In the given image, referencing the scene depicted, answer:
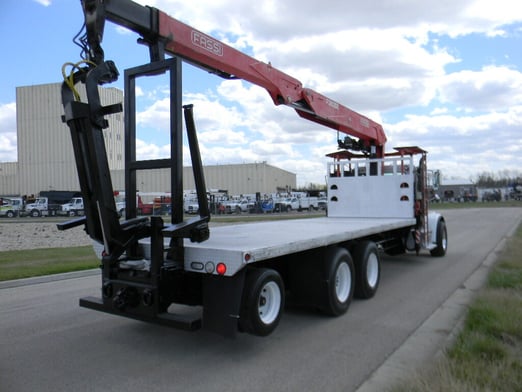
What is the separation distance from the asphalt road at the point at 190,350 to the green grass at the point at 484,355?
18.5 inches

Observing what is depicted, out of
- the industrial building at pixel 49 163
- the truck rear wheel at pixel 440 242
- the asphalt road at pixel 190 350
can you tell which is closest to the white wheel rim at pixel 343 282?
the asphalt road at pixel 190 350

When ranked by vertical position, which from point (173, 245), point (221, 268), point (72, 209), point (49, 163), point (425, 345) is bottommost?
point (425, 345)

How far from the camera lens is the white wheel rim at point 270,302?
16.1ft

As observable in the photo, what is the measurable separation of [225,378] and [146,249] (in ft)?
5.98

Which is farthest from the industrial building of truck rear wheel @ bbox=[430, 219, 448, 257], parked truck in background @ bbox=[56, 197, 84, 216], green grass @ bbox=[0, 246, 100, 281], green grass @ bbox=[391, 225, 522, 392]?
green grass @ bbox=[391, 225, 522, 392]

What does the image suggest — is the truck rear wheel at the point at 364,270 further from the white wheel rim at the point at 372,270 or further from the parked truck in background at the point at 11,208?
the parked truck in background at the point at 11,208

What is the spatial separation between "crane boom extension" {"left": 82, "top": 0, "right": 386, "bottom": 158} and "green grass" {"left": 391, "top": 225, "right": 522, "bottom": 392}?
454cm

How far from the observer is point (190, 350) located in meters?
5.00

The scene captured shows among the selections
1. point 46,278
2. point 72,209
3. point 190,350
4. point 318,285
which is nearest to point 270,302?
point 190,350

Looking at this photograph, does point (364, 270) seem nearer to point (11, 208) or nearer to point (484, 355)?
point (484, 355)

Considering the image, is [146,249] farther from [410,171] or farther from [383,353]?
[410,171]

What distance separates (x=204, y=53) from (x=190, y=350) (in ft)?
12.8

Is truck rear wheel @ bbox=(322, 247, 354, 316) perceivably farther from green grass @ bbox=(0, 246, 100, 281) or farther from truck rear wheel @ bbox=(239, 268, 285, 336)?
green grass @ bbox=(0, 246, 100, 281)

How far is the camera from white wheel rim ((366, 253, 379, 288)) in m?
7.48
